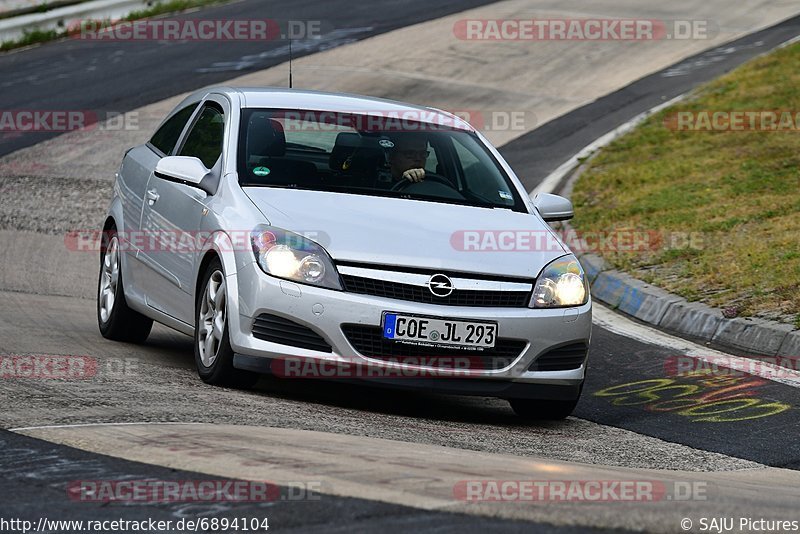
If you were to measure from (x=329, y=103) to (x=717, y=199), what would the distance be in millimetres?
6559

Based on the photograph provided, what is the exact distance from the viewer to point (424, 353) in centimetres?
711

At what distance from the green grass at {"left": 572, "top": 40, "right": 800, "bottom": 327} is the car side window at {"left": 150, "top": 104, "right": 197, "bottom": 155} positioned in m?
3.99

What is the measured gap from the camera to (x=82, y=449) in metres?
5.55

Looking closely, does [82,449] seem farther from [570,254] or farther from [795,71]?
[795,71]

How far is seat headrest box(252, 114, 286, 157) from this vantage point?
26.8 ft

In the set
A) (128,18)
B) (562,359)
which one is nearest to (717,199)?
(562,359)

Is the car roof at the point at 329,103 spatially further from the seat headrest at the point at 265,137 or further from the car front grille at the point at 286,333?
the car front grille at the point at 286,333

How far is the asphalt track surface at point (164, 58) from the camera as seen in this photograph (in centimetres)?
2059

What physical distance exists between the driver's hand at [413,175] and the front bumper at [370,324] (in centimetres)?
126

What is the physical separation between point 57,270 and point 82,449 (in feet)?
22.4

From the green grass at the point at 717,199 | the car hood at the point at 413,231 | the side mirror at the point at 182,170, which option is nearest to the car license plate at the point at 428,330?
the car hood at the point at 413,231

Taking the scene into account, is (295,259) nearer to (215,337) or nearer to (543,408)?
(215,337)

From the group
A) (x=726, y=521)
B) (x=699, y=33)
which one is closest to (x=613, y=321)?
(x=726, y=521)

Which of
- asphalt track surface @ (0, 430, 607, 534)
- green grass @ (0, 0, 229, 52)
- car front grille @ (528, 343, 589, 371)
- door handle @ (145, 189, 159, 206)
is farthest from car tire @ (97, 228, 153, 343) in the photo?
green grass @ (0, 0, 229, 52)
